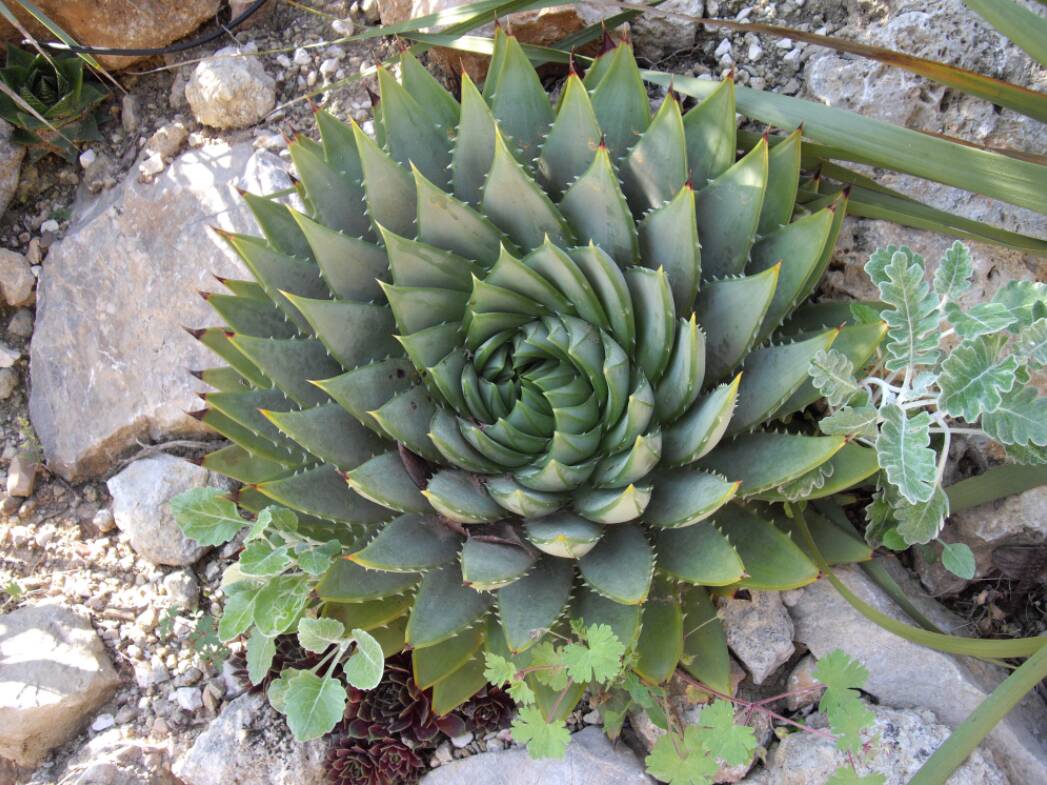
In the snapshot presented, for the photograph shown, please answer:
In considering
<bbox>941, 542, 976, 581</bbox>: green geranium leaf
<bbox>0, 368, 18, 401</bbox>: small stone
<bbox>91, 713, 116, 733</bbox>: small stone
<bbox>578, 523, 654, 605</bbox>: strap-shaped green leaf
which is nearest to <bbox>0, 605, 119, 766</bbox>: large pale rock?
<bbox>91, 713, 116, 733</bbox>: small stone

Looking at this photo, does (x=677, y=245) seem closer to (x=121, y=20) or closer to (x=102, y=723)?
(x=102, y=723)

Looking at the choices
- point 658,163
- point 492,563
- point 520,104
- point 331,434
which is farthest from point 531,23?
point 492,563

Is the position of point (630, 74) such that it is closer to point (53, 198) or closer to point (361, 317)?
point (361, 317)

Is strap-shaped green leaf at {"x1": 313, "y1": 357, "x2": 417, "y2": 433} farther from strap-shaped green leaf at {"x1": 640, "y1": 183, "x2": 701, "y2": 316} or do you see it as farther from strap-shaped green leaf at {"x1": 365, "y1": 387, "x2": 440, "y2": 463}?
strap-shaped green leaf at {"x1": 640, "y1": 183, "x2": 701, "y2": 316}

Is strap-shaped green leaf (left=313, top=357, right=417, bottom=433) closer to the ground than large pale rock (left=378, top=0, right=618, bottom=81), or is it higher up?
closer to the ground

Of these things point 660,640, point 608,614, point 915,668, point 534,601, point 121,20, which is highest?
point 121,20

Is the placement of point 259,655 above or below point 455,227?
A: below

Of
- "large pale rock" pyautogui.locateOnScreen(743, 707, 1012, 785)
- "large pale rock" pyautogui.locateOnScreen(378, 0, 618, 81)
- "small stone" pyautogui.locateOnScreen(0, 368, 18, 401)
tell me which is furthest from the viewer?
"small stone" pyautogui.locateOnScreen(0, 368, 18, 401)
